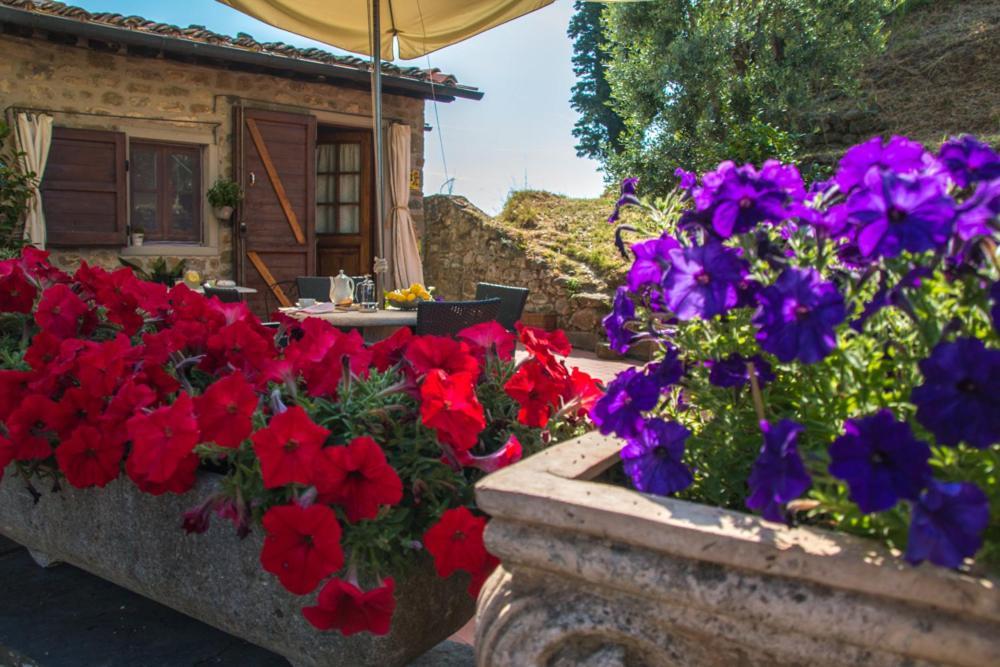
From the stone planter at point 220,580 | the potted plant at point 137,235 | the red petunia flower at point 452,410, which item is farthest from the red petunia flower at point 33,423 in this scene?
the potted plant at point 137,235

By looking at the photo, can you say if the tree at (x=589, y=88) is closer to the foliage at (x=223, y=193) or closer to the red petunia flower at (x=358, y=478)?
the foliage at (x=223, y=193)

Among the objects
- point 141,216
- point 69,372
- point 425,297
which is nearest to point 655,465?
point 69,372

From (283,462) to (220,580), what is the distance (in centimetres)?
39

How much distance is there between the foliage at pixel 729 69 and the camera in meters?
9.18

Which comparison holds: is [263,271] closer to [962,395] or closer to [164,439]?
[164,439]

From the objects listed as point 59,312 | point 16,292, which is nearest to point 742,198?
point 59,312

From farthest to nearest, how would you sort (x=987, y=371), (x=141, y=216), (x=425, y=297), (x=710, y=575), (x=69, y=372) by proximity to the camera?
1. (x=141, y=216)
2. (x=425, y=297)
3. (x=69, y=372)
4. (x=710, y=575)
5. (x=987, y=371)

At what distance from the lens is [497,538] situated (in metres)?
1.01

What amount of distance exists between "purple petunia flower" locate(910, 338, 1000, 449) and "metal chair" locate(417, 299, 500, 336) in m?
2.66

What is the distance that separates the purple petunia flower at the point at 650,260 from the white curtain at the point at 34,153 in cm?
678

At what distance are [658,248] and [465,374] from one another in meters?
0.36

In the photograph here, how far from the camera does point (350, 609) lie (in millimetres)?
1144

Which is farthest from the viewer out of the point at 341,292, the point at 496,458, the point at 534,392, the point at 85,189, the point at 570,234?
the point at 570,234

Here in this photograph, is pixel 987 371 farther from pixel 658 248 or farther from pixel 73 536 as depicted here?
pixel 73 536
